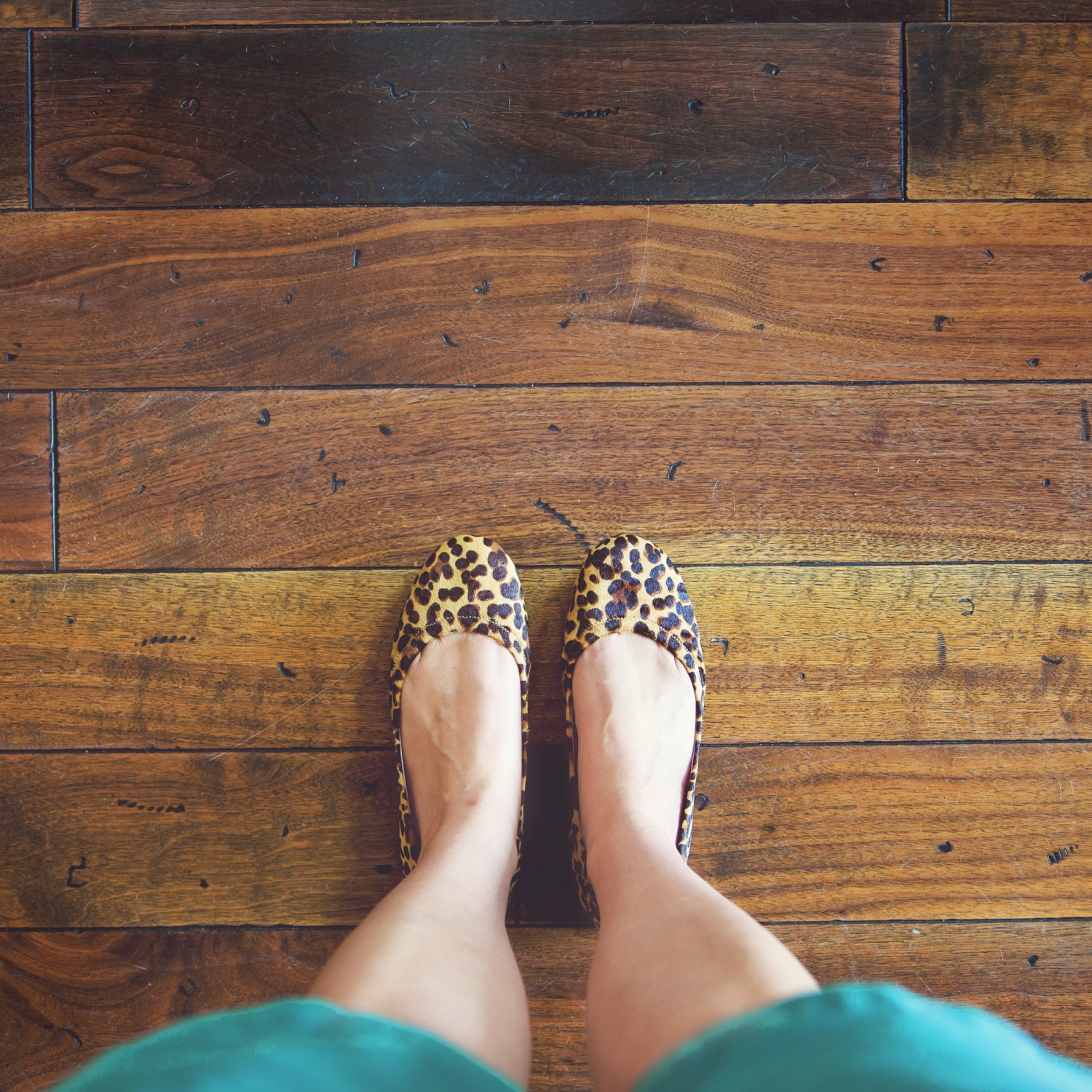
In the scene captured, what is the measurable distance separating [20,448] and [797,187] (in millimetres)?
864

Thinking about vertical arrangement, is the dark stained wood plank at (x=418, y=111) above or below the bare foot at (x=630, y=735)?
above

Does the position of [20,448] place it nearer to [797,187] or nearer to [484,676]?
[484,676]

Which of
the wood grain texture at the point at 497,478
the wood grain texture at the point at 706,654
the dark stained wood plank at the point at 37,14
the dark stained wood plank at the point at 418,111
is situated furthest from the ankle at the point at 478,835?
the dark stained wood plank at the point at 37,14

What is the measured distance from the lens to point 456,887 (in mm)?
649

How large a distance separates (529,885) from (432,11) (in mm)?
924

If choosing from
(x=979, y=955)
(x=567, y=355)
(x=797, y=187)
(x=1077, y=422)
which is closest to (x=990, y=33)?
(x=797, y=187)

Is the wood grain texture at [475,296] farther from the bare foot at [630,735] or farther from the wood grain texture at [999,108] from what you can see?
the bare foot at [630,735]

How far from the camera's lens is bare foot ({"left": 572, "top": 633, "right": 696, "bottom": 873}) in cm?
74

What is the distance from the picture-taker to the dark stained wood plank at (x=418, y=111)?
0.80 m

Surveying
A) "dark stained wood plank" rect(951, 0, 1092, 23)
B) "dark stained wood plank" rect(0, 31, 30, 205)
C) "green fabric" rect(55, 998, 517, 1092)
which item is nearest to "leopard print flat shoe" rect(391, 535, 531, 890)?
"green fabric" rect(55, 998, 517, 1092)

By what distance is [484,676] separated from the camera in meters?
0.78

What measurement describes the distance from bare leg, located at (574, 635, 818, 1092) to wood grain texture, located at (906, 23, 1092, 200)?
604 millimetres

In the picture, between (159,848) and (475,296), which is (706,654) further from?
(159,848)

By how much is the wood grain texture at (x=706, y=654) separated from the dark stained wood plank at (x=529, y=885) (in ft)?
0.09
